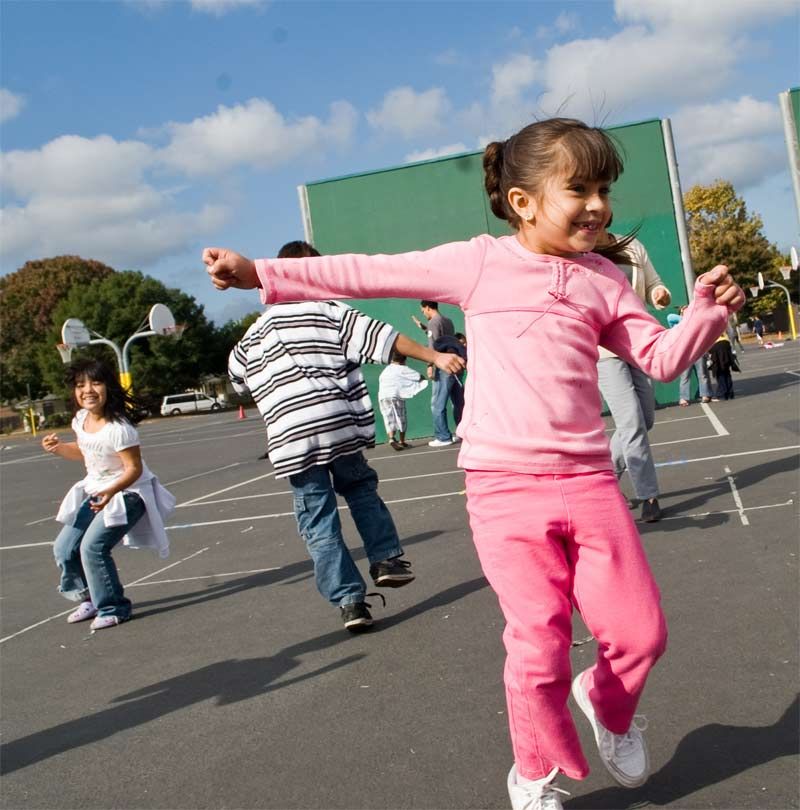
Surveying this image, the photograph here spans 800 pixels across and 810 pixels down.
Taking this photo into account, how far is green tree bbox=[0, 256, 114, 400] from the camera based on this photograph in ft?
249

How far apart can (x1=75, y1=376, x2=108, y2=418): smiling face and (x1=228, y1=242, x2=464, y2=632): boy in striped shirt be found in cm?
139

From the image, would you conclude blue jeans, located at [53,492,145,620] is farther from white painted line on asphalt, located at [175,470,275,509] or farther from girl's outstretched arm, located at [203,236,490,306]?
white painted line on asphalt, located at [175,470,275,509]

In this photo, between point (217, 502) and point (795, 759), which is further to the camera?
point (217, 502)

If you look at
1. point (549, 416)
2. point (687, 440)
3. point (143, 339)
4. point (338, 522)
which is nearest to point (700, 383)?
point (687, 440)

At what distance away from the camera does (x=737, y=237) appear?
61.1 metres

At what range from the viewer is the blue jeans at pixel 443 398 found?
1486 centimetres

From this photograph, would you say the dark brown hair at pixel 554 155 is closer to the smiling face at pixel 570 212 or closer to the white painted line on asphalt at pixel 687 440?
the smiling face at pixel 570 212

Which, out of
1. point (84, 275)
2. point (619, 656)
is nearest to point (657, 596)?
point (619, 656)

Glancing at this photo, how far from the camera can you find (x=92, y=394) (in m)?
6.39

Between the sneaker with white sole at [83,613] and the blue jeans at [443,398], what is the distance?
878 centimetres

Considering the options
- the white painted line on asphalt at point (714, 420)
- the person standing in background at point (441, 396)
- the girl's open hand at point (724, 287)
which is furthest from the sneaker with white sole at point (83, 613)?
the person standing in background at point (441, 396)

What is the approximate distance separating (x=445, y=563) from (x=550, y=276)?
379 cm

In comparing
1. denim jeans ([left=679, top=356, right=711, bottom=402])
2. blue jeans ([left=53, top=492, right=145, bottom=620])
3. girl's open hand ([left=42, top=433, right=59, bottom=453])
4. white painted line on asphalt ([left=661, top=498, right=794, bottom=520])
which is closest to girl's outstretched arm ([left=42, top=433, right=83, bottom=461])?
girl's open hand ([left=42, top=433, right=59, bottom=453])

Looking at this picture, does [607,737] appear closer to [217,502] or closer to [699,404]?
[217,502]
